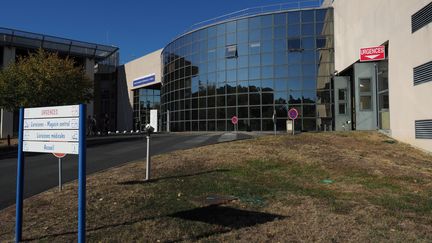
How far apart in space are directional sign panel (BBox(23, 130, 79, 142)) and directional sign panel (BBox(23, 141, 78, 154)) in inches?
2.1

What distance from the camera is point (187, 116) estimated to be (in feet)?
136

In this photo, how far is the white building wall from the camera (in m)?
16.5

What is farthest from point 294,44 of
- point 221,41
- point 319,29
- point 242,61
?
point 221,41

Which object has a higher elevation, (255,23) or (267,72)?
(255,23)

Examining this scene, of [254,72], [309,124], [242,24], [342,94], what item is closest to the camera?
[342,94]

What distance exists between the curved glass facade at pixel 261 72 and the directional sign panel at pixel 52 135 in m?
28.8

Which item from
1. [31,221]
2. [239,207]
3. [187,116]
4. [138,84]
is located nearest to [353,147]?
[239,207]

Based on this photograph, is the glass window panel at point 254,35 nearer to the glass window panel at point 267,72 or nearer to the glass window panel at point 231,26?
the glass window panel at point 231,26

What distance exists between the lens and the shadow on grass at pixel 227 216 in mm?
6426

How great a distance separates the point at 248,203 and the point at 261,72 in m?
29.2

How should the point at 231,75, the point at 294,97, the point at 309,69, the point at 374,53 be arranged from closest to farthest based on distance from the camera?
the point at 374,53 < the point at 309,69 < the point at 294,97 < the point at 231,75

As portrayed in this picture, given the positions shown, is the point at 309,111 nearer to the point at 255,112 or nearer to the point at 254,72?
the point at 255,112

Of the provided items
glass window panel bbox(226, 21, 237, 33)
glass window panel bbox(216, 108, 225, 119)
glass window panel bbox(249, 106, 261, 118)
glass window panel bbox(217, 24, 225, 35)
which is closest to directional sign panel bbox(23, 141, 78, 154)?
glass window panel bbox(249, 106, 261, 118)

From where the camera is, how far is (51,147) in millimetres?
5723
